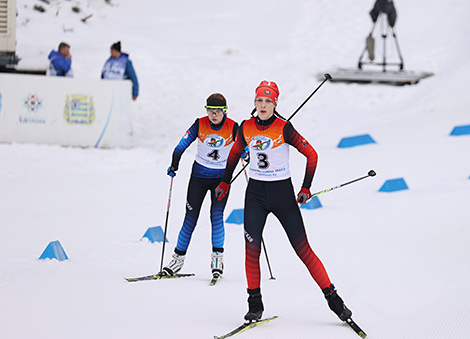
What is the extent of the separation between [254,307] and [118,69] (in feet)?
33.1

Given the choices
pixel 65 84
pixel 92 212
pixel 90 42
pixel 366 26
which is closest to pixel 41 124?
pixel 65 84

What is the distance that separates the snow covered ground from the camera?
5.66 meters

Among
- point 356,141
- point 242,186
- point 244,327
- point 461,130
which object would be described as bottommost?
point 244,327

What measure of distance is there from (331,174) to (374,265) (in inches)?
209

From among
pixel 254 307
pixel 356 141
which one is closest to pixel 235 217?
pixel 254 307

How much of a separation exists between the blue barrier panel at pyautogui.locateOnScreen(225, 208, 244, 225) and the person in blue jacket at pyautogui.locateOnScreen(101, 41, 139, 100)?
208 inches

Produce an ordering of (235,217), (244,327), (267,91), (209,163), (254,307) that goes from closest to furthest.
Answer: (244,327) < (254,307) < (267,91) < (209,163) < (235,217)

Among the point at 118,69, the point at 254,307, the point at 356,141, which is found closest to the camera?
the point at 254,307

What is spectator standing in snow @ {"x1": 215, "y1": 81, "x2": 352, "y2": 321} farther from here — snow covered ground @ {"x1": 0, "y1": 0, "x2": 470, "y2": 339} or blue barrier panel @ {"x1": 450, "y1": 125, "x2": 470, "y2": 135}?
blue barrier panel @ {"x1": 450, "y1": 125, "x2": 470, "y2": 135}

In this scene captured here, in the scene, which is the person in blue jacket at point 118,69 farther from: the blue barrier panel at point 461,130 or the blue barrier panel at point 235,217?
the blue barrier panel at point 461,130

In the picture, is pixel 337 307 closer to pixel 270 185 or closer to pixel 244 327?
pixel 244 327

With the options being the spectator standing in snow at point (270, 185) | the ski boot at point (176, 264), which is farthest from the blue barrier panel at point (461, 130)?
the spectator standing in snow at point (270, 185)

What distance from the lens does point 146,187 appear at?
484 inches

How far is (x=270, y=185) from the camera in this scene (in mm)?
5477
